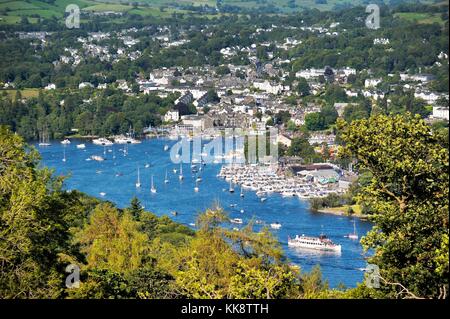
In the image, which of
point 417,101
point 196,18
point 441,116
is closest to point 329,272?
point 441,116

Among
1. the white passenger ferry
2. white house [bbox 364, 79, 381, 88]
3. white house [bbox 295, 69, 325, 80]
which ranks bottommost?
white house [bbox 295, 69, 325, 80]

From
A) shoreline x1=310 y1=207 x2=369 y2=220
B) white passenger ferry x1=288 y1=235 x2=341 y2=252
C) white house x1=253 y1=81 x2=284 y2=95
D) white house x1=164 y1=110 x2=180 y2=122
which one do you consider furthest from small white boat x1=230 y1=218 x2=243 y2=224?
white house x1=253 y1=81 x2=284 y2=95

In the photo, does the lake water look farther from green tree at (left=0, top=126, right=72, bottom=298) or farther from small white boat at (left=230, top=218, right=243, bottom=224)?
green tree at (left=0, top=126, right=72, bottom=298)

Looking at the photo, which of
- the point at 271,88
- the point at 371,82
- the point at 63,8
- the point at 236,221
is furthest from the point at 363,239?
the point at 63,8

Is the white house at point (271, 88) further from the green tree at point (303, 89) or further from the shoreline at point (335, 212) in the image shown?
the shoreline at point (335, 212)

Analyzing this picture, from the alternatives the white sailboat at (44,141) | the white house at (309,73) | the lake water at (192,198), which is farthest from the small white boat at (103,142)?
the white house at (309,73)

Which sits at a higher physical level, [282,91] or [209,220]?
[209,220]
